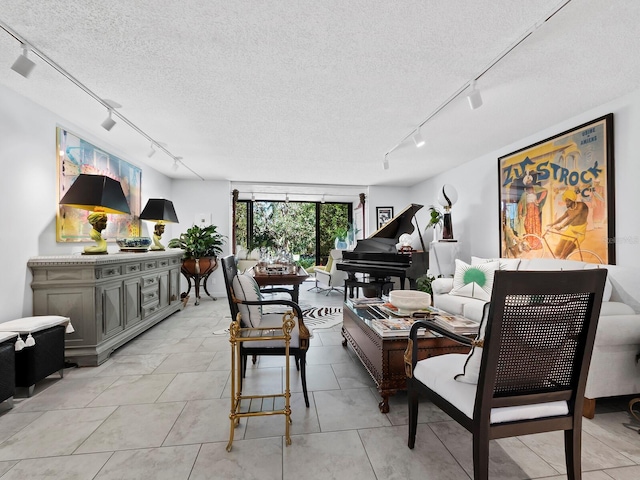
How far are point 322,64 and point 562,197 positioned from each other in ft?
9.71

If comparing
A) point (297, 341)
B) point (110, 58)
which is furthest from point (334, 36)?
point (297, 341)

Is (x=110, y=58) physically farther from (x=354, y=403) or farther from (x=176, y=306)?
(x=176, y=306)

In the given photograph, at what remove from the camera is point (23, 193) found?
2656 millimetres

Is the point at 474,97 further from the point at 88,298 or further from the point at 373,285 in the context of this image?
the point at 88,298

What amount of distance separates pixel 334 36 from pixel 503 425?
87.2 inches

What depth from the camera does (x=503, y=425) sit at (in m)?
1.22

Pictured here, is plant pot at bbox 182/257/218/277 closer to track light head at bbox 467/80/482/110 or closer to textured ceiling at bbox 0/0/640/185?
textured ceiling at bbox 0/0/640/185

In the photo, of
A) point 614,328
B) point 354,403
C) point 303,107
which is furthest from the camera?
point 303,107

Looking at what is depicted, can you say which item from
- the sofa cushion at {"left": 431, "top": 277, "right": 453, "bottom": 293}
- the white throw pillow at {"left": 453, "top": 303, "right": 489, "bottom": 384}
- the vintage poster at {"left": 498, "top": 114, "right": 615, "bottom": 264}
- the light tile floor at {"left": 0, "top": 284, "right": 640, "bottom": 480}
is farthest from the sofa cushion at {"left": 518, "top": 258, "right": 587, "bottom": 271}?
the white throw pillow at {"left": 453, "top": 303, "right": 489, "bottom": 384}

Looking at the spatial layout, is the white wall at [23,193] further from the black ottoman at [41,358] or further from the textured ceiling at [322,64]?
the black ottoman at [41,358]

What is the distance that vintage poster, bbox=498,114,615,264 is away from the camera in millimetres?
2875

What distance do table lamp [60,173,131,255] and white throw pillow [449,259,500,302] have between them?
3905 millimetres

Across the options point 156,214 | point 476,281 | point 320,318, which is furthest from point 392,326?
point 156,214

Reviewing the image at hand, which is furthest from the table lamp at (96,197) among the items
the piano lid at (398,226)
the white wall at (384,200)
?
the white wall at (384,200)
